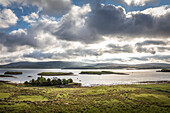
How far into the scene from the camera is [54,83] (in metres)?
91.2

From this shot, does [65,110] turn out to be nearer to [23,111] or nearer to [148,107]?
[23,111]

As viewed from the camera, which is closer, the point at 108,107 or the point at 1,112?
the point at 1,112

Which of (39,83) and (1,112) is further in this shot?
(39,83)

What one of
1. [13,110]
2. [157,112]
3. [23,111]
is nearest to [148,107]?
[157,112]

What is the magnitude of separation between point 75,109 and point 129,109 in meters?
12.3

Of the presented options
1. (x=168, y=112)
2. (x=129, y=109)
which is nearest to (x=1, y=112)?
(x=129, y=109)

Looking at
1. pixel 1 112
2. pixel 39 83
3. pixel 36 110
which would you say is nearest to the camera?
pixel 1 112

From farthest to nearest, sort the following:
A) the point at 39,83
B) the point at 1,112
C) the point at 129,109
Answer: the point at 39,83 < the point at 129,109 < the point at 1,112

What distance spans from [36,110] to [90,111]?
11.5 metres

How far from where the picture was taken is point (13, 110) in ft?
84.0

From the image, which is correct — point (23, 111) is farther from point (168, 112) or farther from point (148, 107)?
point (168, 112)

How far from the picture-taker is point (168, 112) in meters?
26.7

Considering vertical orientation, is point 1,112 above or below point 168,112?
above

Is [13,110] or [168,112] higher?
[13,110]
